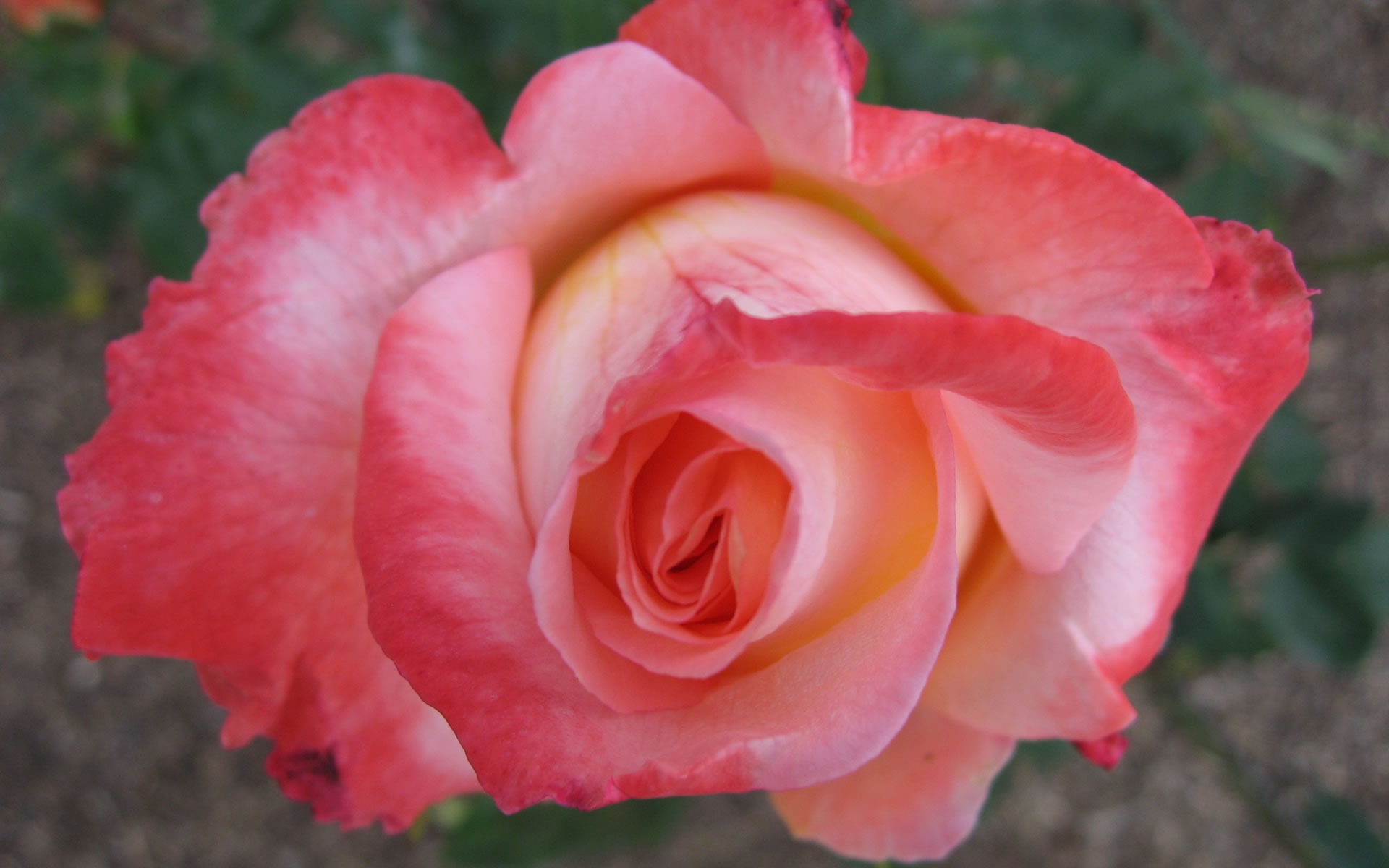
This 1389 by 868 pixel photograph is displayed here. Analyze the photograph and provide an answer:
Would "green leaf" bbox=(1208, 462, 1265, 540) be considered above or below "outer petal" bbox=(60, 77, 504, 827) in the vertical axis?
below

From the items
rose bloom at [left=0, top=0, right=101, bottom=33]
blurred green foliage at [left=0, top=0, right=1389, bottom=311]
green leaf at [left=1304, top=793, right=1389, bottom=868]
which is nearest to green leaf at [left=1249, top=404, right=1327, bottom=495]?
blurred green foliage at [left=0, top=0, right=1389, bottom=311]

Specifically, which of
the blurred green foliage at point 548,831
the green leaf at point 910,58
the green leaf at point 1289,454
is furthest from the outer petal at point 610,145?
the green leaf at point 1289,454

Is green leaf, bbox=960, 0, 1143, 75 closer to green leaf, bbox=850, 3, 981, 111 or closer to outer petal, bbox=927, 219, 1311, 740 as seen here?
green leaf, bbox=850, 3, 981, 111

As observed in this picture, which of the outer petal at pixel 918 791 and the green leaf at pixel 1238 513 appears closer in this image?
the outer petal at pixel 918 791

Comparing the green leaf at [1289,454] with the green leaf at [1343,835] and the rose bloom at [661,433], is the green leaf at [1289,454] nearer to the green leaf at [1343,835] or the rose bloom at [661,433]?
the green leaf at [1343,835]

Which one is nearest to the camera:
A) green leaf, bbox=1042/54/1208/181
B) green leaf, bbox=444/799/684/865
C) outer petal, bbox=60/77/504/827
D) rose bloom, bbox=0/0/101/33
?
outer petal, bbox=60/77/504/827

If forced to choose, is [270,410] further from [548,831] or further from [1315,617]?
[1315,617]

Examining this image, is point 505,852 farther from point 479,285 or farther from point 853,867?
point 479,285
